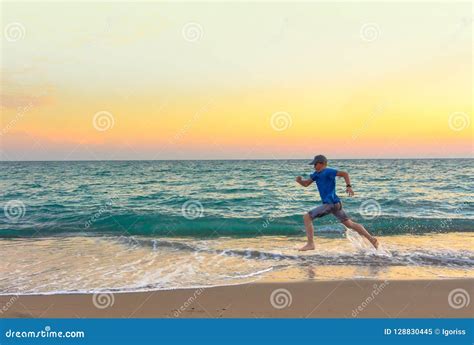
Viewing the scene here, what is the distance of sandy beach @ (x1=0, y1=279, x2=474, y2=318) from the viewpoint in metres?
6.21

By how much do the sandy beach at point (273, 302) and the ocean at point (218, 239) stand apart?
474 mm

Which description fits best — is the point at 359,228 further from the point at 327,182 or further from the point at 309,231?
the point at 327,182

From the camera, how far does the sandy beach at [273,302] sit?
6.21 meters

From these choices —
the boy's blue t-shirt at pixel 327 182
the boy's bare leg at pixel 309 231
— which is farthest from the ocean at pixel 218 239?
the boy's blue t-shirt at pixel 327 182

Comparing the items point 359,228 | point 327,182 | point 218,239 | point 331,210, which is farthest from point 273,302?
point 218,239

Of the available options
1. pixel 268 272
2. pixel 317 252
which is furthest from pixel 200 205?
pixel 268 272

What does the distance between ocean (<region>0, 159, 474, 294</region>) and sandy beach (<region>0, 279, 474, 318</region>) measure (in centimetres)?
47

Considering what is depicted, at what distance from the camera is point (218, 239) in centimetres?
1250

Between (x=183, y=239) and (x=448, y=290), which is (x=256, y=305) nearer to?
(x=448, y=290)

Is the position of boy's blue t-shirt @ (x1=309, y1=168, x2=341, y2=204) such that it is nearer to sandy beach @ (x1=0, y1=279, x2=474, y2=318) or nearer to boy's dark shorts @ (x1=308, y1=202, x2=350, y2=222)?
boy's dark shorts @ (x1=308, y1=202, x2=350, y2=222)

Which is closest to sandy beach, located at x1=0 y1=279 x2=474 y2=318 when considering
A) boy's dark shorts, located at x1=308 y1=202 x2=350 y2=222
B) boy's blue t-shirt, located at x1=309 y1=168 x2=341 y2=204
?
boy's dark shorts, located at x1=308 y1=202 x2=350 y2=222

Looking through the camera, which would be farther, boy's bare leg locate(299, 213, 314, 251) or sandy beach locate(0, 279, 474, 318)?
boy's bare leg locate(299, 213, 314, 251)

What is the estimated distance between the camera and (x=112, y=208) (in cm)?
1938

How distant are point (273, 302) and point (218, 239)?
5994mm
